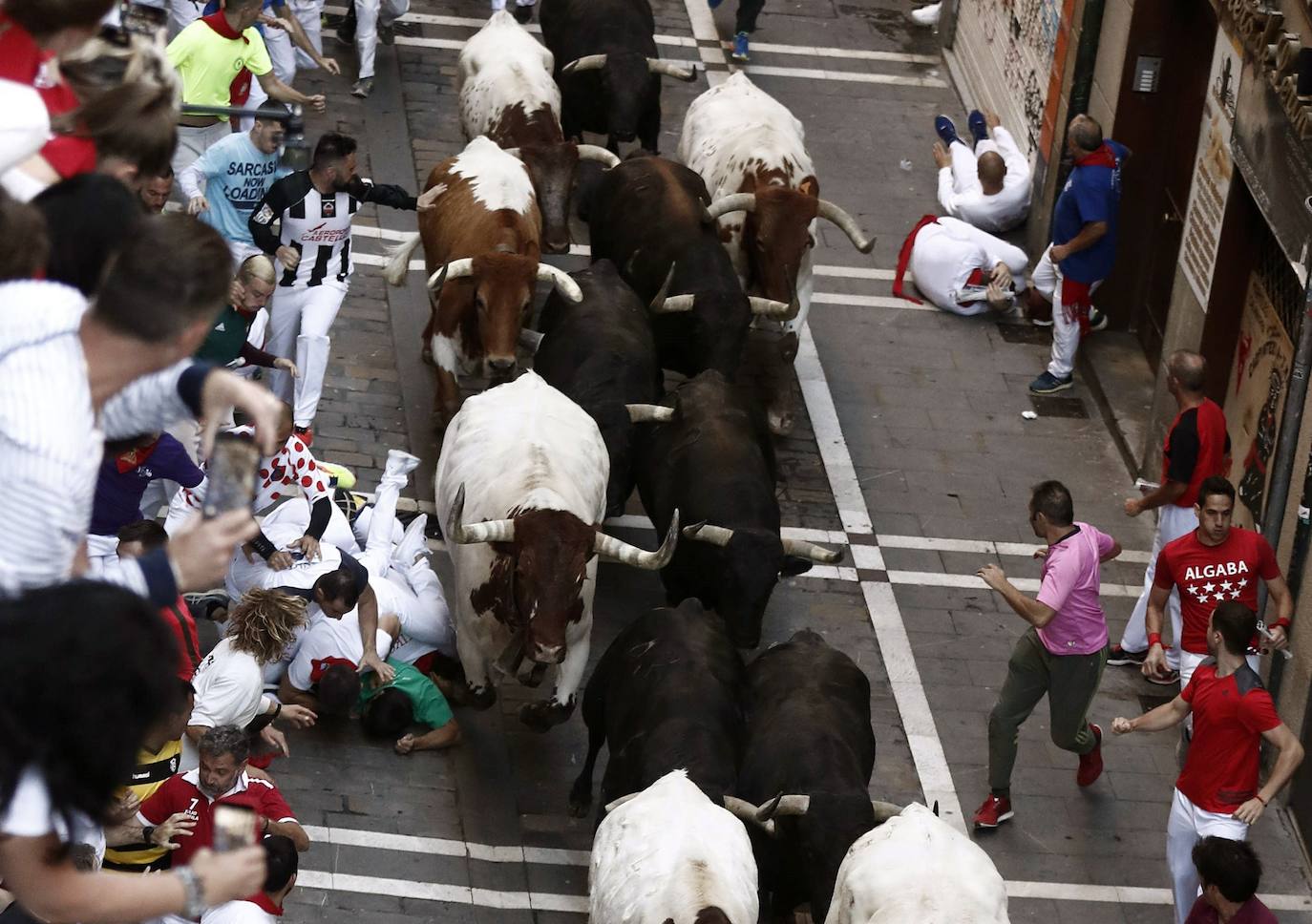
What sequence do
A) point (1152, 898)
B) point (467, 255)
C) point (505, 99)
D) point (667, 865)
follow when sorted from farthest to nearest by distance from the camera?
point (505, 99) → point (467, 255) → point (1152, 898) → point (667, 865)

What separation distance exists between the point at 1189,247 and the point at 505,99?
5444 mm

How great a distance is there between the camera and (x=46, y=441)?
4.60 meters

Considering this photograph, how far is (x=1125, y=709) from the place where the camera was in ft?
38.9

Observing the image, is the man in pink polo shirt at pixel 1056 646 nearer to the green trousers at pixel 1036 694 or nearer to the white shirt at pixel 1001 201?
the green trousers at pixel 1036 694

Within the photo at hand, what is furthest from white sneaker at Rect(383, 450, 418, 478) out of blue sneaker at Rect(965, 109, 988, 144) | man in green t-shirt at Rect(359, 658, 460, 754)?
blue sneaker at Rect(965, 109, 988, 144)

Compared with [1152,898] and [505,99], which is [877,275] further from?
[1152,898]

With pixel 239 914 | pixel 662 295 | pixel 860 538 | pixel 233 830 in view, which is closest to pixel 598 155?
pixel 662 295

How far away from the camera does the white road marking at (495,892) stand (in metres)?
9.69

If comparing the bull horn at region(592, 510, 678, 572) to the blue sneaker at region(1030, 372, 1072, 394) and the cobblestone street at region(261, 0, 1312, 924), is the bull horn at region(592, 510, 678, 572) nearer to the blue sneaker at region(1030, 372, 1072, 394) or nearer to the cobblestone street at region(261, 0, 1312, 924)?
the cobblestone street at region(261, 0, 1312, 924)

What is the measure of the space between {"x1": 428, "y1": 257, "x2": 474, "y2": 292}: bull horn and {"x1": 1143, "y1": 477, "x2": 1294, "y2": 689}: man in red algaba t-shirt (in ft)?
15.1

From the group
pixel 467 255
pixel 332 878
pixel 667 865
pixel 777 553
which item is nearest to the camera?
pixel 667 865

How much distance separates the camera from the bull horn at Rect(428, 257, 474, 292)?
12.5 meters

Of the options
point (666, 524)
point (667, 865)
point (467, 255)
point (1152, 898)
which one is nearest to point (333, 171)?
point (467, 255)

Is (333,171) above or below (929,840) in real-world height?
above
